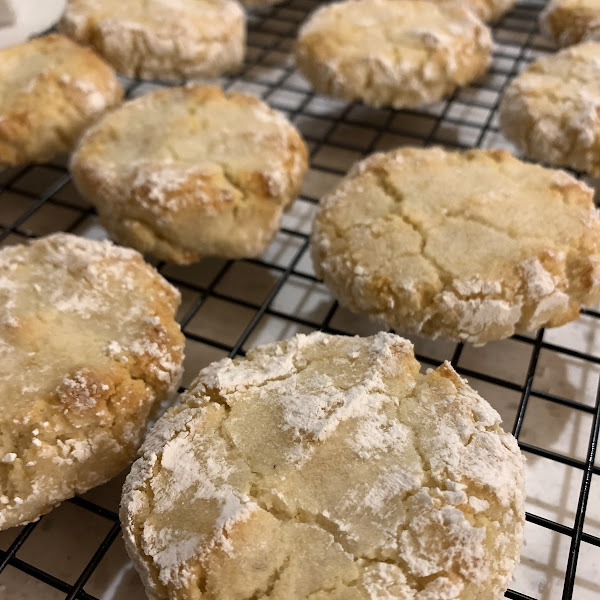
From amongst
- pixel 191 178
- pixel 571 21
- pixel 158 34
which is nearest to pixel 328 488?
pixel 191 178

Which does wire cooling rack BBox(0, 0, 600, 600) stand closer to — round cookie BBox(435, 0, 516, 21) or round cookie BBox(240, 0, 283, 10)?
round cookie BBox(435, 0, 516, 21)

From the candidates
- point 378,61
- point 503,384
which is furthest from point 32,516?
point 378,61

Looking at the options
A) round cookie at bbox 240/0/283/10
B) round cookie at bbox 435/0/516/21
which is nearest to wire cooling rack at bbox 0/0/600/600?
round cookie at bbox 435/0/516/21

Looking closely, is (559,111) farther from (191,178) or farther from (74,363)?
(74,363)

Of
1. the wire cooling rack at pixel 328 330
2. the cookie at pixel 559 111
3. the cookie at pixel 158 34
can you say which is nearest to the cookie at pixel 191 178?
the wire cooling rack at pixel 328 330

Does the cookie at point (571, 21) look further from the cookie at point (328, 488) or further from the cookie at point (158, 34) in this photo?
the cookie at point (328, 488)

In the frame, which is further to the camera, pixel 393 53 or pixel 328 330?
pixel 393 53

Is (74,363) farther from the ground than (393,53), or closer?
closer

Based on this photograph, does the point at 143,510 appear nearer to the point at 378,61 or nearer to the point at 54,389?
the point at 54,389
